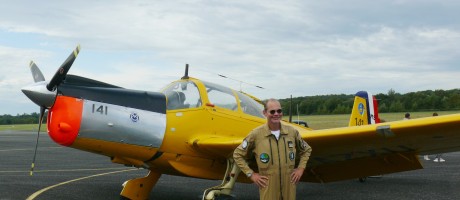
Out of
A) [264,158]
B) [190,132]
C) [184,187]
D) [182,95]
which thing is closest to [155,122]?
[190,132]

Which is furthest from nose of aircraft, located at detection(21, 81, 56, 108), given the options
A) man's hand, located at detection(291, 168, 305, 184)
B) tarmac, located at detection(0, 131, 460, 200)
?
man's hand, located at detection(291, 168, 305, 184)

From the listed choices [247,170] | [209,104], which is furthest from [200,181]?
[247,170]

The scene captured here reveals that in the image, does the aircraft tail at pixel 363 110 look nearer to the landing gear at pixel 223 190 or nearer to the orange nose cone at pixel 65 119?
the landing gear at pixel 223 190

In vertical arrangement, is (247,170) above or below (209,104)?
below

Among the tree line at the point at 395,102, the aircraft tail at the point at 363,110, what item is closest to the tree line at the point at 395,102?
the tree line at the point at 395,102

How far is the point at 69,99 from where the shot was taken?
20.7 feet

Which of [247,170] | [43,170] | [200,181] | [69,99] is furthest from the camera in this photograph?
[43,170]

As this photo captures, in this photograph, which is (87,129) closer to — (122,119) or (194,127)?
(122,119)

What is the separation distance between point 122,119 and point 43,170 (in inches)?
328

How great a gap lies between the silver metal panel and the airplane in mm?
13

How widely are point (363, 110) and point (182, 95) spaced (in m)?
6.33

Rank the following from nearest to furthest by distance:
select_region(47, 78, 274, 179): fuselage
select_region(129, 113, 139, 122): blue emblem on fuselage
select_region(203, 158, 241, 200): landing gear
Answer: select_region(203, 158, 241, 200): landing gear
select_region(47, 78, 274, 179): fuselage
select_region(129, 113, 139, 122): blue emblem on fuselage

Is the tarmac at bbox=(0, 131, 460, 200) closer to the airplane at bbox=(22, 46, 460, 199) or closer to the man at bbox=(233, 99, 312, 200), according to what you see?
the airplane at bbox=(22, 46, 460, 199)

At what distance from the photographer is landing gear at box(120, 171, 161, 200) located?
769 centimetres
